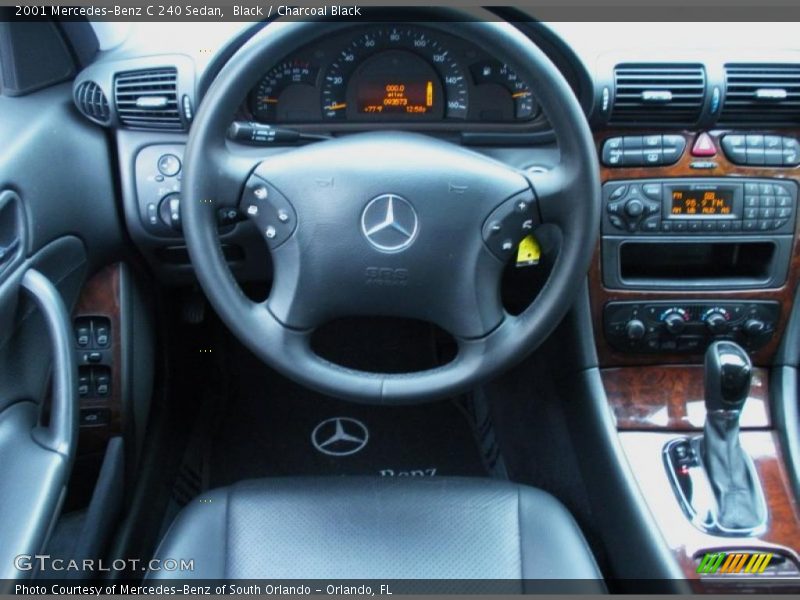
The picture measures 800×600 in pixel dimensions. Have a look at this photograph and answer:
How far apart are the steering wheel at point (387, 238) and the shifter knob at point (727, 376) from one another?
1.06ft

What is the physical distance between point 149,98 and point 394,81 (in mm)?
423

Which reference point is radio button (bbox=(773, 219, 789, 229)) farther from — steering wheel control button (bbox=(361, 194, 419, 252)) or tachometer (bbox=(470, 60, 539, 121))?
steering wheel control button (bbox=(361, 194, 419, 252))

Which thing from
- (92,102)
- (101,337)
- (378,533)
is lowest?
(378,533)

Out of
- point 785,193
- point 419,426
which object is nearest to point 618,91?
point 785,193

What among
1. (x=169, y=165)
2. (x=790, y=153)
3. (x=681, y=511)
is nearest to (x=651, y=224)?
(x=790, y=153)

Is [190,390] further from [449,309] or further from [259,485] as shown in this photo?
[449,309]

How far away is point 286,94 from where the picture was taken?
4.75 ft

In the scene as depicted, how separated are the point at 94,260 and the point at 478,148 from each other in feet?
2.38

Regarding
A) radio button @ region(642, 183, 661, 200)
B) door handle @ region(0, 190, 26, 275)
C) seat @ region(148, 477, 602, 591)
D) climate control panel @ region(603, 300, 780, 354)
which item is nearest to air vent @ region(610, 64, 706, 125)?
radio button @ region(642, 183, 661, 200)

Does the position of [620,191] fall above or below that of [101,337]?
above

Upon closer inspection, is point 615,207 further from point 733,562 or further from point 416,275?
point 733,562

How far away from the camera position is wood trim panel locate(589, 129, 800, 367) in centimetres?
153

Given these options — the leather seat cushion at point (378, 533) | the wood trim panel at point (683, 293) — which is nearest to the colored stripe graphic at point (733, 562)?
the leather seat cushion at point (378, 533)

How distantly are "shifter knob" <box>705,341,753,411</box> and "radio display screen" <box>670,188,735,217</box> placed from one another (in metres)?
0.27
